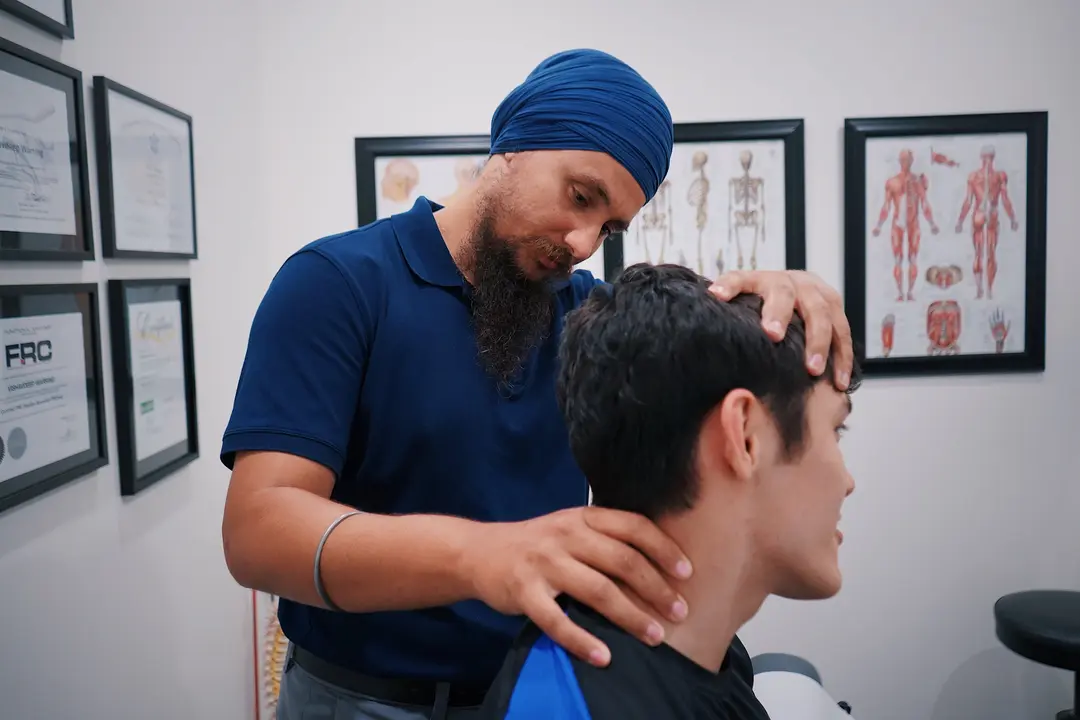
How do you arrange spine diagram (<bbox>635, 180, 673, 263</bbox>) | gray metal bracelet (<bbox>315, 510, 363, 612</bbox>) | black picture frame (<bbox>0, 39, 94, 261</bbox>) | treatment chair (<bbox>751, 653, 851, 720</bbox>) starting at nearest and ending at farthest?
gray metal bracelet (<bbox>315, 510, 363, 612</bbox>), black picture frame (<bbox>0, 39, 94, 261</bbox>), treatment chair (<bbox>751, 653, 851, 720</bbox>), spine diagram (<bbox>635, 180, 673, 263</bbox>)

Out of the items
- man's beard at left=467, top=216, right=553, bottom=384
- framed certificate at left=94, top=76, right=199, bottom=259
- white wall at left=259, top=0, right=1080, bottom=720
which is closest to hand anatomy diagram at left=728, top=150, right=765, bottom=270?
white wall at left=259, top=0, right=1080, bottom=720

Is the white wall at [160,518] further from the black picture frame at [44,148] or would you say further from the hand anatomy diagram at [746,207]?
the hand anatomy diagram at [746,207]

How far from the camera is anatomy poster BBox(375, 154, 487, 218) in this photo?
2637mm

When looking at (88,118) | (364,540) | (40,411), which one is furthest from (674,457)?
(88,118)

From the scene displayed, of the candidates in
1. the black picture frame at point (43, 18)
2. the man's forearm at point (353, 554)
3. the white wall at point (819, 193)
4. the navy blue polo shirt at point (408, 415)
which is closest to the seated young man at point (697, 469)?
the man's forearm at point (353, 554)

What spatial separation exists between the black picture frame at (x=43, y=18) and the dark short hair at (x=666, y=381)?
1.16 m

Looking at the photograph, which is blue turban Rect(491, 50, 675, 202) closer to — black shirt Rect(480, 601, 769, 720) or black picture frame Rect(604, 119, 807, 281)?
black shirt Rect(480, 601, 769, 720)

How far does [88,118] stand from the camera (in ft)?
5.50

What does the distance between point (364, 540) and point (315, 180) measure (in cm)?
195

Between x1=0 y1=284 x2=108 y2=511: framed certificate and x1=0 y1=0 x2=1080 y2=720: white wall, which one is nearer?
x1=0 y1=284 x2=108 y2=511: framed certificate

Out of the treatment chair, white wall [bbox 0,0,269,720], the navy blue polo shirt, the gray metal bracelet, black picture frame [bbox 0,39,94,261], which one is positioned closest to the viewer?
the gray metal bracelet

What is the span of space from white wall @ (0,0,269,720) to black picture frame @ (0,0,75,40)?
20 millimetres

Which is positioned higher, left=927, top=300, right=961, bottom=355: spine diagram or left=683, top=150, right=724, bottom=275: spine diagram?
left=683, top=150, right=724, bottom=275: spine diagram

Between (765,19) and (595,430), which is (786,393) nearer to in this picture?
(595,430)
